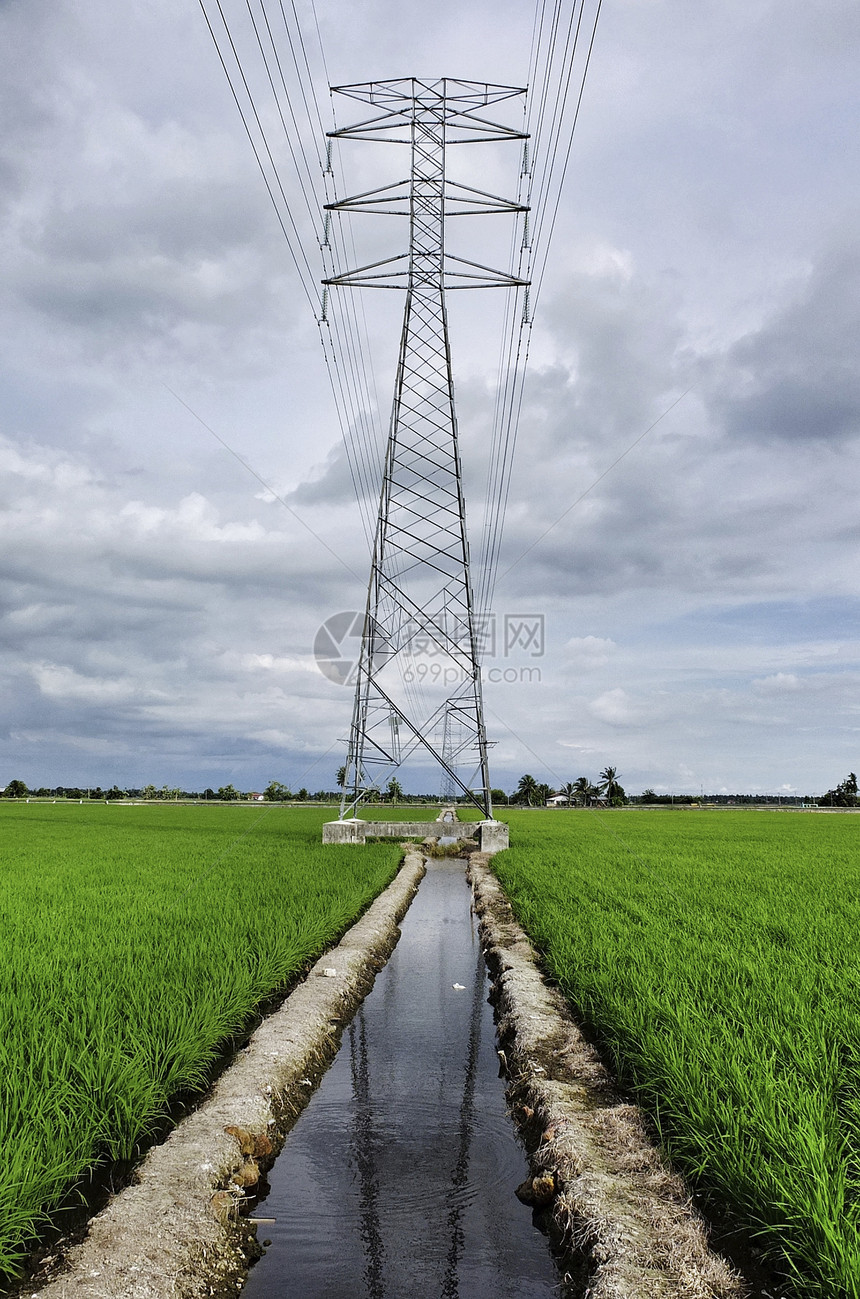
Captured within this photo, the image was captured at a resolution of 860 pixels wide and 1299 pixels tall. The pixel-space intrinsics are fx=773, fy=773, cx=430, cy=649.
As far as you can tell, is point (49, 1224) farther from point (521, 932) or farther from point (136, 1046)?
point (521, 932)

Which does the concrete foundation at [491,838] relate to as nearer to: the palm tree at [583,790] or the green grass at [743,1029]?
the green grass at [743,1029]

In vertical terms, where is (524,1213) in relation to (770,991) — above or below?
below

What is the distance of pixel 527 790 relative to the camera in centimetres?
13038

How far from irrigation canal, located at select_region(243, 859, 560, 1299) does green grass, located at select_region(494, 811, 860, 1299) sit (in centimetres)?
91

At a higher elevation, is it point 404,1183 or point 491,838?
point 491,838

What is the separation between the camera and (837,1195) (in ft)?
10.1

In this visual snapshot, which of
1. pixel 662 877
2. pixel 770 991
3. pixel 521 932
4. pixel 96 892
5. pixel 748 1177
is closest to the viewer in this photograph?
pixel 748 1177

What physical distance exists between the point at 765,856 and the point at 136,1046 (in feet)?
59.6

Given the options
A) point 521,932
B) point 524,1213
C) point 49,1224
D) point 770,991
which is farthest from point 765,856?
point 49,1224

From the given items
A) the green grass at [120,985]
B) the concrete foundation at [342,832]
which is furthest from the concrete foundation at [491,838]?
the green grass at [120,985]

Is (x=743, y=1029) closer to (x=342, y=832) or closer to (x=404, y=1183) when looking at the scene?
(x=404, y=1183)

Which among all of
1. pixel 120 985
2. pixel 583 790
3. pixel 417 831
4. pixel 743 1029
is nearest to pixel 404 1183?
pixel 743 1029

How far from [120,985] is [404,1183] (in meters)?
3.04

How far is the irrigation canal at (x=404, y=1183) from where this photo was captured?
3.41 meters
